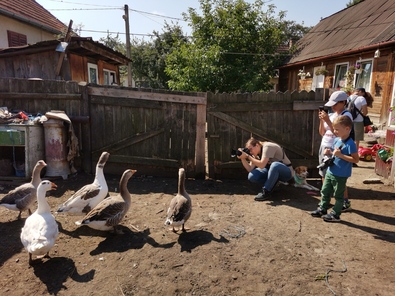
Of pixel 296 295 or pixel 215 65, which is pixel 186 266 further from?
pixel 215 65

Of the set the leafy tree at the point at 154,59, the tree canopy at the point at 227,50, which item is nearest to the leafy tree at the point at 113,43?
the leafy tree at the point at 154,59

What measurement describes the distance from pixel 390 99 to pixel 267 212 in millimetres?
9013

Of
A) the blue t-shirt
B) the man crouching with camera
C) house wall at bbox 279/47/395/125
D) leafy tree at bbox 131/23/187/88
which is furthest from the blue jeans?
leafy tree at bbox 131/23/187/88

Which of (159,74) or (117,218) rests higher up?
(159,74)

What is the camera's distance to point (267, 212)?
15.6ft

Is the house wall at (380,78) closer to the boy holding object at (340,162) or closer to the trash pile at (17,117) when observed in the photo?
the boy holding object at (340,162)

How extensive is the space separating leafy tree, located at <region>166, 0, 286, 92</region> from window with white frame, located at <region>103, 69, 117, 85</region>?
11.1ft

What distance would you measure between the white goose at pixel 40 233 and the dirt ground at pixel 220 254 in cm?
33

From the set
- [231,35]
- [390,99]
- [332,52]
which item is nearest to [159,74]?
[231,35]

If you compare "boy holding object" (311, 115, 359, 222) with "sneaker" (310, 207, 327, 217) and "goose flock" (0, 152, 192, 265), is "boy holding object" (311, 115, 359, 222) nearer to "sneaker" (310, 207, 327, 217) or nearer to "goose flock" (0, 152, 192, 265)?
"sneaker" (310, 207, 327, 217)

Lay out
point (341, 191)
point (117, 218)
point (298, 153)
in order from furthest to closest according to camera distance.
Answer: point (298, 153) < point (341, 191) < point (117, 218)

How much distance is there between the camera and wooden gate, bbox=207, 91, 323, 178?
605 cm

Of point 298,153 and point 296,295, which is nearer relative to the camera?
point 296,295

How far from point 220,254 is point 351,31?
1515cm
